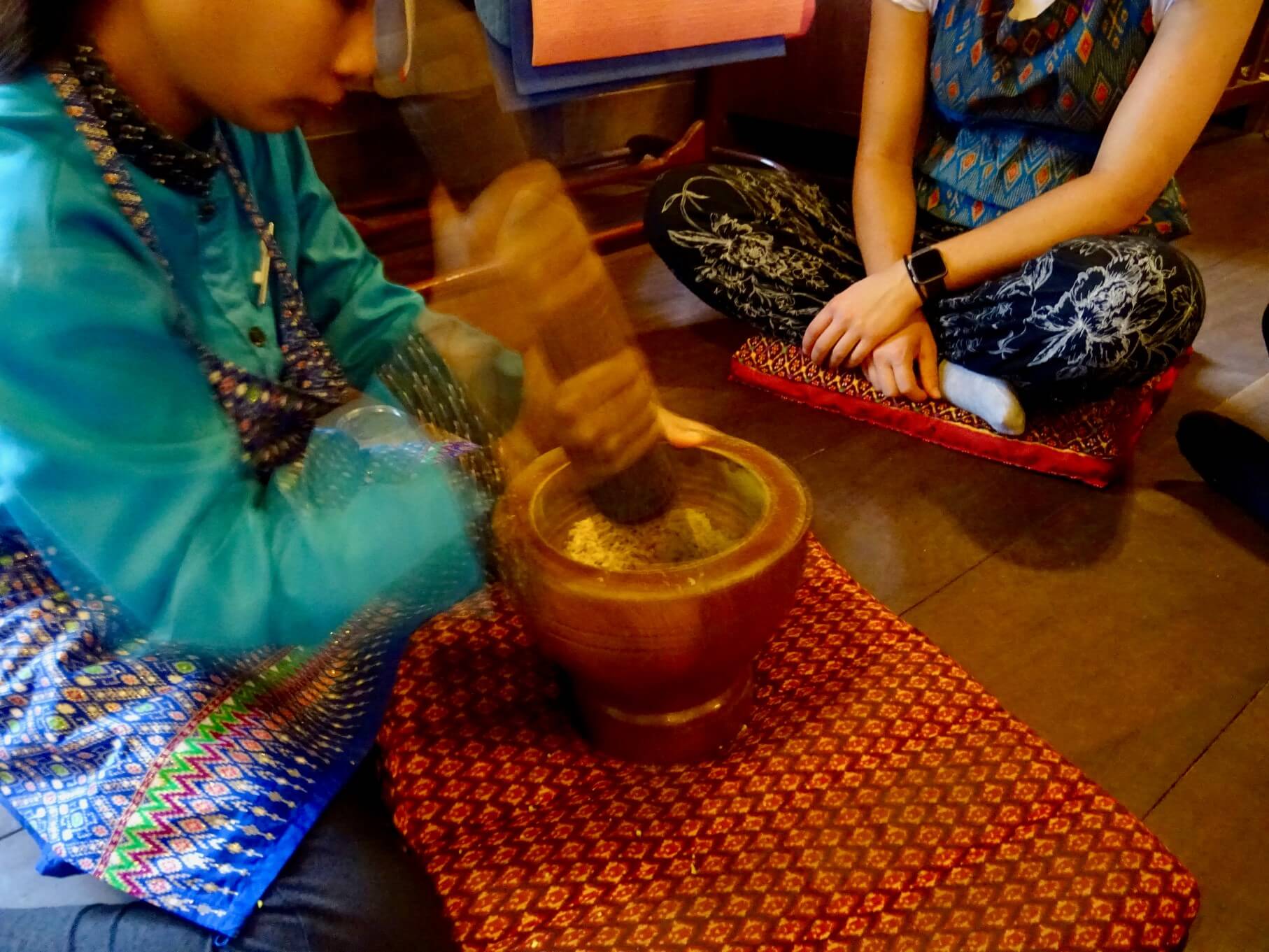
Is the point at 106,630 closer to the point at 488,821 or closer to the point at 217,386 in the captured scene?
the point at 217,386

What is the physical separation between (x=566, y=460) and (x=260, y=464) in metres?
0.25

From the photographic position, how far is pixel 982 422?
4.62 ft

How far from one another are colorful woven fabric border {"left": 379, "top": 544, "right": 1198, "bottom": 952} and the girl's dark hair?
60cm

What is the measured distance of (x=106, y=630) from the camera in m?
0.68

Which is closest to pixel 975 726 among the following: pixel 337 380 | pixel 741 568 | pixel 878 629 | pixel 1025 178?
pixel 878 629

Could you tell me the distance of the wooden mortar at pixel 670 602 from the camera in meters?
0.66

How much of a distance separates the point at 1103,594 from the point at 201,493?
101 cm

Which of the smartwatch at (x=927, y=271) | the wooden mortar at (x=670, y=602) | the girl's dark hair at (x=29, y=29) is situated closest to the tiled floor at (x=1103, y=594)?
the smartwatch at (x=927, y=271)

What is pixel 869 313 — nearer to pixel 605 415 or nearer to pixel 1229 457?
pixel 1229 457

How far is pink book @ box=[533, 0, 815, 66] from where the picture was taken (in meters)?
1.65

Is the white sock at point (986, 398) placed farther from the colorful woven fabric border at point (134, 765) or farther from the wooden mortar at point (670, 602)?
the colorful woven fabric border at point (134, 765)

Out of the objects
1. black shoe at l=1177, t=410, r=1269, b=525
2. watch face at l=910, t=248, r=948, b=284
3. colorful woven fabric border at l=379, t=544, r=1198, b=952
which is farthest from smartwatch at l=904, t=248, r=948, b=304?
colorful woven fabric border at l=379, t=544, r=1198, b=952

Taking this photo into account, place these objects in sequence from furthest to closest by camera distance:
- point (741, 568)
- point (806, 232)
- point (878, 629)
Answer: point (806, 232), point (878, 629), point (741, 568)

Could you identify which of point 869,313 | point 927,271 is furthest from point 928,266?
point 869,313
